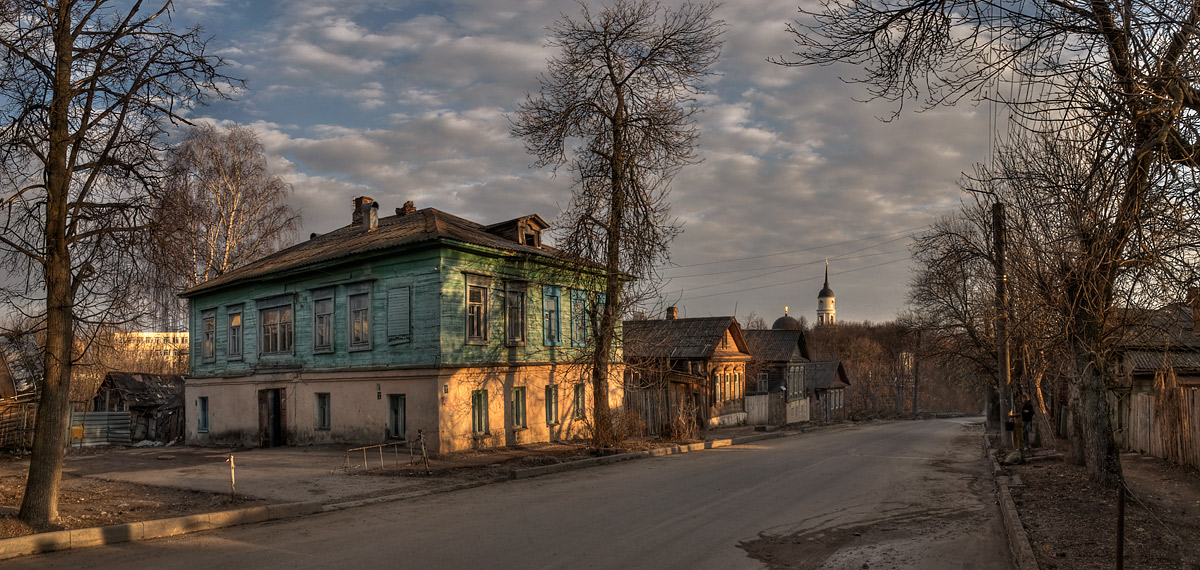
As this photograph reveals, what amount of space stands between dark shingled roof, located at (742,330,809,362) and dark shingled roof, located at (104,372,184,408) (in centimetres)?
3608

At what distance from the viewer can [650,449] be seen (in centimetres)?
2341

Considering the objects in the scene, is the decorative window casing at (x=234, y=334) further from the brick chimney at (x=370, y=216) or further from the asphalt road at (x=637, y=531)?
the asphalt road at (x=637, y=531)

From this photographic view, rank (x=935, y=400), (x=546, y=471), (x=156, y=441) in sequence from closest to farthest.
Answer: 1. (x=546, y=471)
2. (x=156, y=441)
3. (x=935, y=400)

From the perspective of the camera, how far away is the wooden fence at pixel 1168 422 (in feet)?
56.6

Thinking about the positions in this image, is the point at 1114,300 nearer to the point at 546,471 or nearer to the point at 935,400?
the point at 546,471

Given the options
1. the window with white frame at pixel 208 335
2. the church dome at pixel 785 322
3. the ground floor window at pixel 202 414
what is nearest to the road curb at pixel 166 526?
the window with white frame at pixel 208 335

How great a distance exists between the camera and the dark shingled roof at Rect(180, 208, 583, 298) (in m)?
23.0

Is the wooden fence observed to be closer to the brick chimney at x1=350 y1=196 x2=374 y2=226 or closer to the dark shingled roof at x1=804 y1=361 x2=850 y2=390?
the brick chimney at x1=350 y1=196 x2=374 y2=226

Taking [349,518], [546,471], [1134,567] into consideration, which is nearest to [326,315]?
[546,471]

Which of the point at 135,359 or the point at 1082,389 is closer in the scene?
the point at 1082,389

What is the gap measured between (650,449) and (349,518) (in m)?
12.6

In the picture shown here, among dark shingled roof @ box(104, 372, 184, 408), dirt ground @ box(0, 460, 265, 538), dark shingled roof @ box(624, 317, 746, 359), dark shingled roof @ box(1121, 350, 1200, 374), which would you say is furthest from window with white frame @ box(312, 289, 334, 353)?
dark shingled roof @ box(1121, 350, 1200, 374)

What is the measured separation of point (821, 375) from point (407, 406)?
2026 inches

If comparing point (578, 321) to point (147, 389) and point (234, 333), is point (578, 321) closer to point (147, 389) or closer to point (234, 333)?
point (234, 333)
